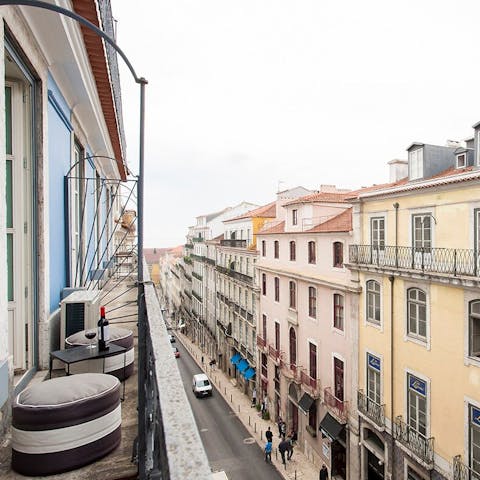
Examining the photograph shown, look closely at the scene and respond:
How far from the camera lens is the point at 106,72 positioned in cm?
513

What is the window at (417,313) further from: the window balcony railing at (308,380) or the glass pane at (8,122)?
the glass pane at (8,122)

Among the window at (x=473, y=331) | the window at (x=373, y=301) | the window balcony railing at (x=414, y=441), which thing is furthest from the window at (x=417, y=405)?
the window at (x=373, y=301)

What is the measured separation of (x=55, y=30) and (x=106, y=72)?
4.32 feet

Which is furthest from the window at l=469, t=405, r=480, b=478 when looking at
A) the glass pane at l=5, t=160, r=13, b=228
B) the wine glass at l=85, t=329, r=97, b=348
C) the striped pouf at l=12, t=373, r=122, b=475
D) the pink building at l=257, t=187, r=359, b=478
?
the glass pane at l=5, t=160, r=13, b=228

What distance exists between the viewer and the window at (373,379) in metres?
15.8

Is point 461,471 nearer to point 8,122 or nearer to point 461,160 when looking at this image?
point 461,160

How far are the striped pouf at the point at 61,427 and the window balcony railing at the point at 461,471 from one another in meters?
13.1

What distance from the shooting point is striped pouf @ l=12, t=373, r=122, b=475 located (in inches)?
96.3

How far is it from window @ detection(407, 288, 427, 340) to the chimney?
785 centimetres

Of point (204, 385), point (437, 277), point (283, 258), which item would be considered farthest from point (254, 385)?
point (437, 277)

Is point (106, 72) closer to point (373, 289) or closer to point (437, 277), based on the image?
point (437, 277)

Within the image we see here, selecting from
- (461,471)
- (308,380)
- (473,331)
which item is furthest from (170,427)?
(308,380)

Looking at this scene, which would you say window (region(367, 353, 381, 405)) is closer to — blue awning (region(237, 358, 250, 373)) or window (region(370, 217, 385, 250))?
window (region(370, 217, 385, 250))

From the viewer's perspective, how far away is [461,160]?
14.6 meters
